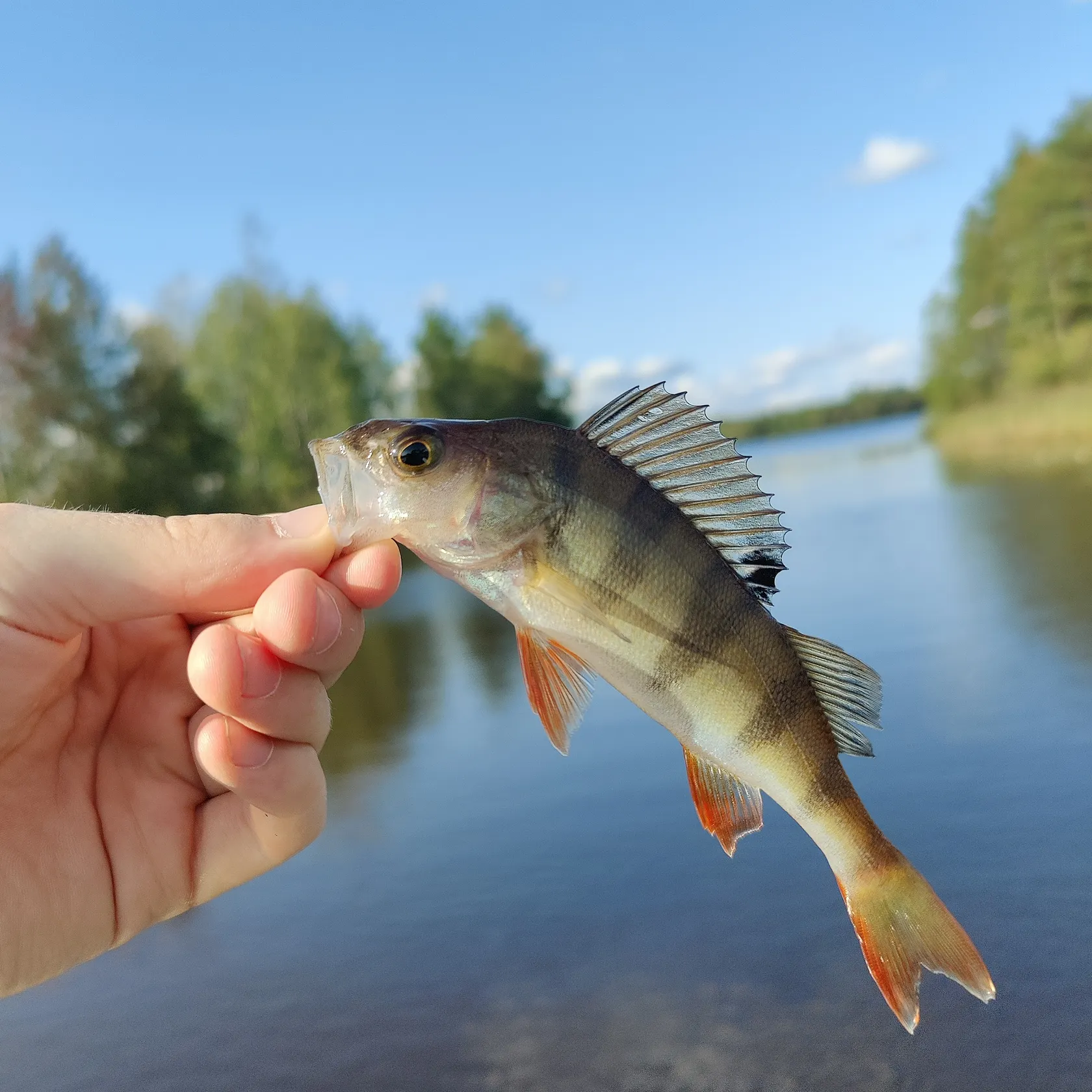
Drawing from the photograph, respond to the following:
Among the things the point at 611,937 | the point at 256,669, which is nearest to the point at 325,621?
the point at 256,669

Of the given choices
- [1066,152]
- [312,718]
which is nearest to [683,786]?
[312,718]

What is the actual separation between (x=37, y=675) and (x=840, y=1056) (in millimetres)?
2990

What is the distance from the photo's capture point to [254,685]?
6.66ft

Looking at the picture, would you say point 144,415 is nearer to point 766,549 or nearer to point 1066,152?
point 766,549

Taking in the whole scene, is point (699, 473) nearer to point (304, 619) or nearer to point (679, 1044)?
point (304, 619)

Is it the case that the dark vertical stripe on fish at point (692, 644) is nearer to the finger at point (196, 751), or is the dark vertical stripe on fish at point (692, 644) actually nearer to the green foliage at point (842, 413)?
the finger at point (196, 751)

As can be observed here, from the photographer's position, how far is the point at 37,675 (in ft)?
7.32

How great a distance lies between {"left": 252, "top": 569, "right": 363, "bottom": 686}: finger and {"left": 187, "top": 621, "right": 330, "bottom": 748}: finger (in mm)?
44

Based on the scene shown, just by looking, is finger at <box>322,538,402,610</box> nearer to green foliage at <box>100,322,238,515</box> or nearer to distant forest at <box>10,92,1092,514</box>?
distant forest at <box>10,92,1092,514</box>

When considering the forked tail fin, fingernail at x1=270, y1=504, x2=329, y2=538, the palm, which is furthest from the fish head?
the forked tail fin

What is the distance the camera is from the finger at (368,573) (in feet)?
6.64

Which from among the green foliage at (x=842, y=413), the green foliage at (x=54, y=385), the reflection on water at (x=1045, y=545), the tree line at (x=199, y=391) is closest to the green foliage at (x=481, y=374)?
the tree line at (x=199, y=391)

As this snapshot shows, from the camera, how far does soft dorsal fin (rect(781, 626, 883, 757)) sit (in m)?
1.88

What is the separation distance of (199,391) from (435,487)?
31.8 m
